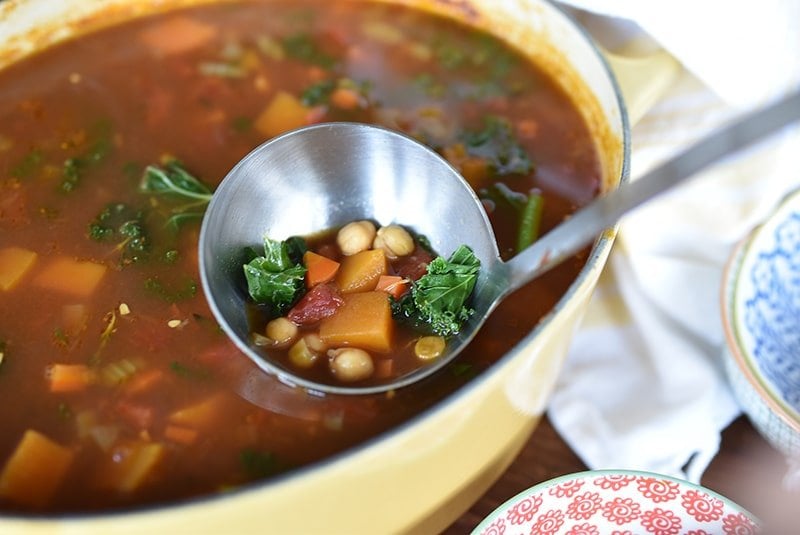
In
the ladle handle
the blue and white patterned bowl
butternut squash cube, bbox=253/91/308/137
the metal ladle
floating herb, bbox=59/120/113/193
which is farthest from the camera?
butternut squash cube, bbox=253/91/308/137

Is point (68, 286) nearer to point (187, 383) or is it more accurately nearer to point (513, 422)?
point (187, 383)

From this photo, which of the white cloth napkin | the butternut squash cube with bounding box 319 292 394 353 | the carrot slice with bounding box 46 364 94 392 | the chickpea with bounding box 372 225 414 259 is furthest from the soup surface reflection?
the white cloth napkin

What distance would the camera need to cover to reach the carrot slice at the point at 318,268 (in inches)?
64.9

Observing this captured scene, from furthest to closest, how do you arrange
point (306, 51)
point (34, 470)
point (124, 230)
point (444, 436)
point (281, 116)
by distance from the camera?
point (306, 51) → point (281, 116) → point (124, 230) → point (34, 470) → point (444, 436)

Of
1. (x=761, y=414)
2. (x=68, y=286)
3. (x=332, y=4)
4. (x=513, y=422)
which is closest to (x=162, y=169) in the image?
(x=68, y=286)

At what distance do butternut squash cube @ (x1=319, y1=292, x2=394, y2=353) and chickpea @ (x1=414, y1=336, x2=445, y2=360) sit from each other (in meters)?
0.05

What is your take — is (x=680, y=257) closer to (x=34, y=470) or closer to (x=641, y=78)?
(x=641, y=78)

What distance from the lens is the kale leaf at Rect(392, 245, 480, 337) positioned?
1574 mm

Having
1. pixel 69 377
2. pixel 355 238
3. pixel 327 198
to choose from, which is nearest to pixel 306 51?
pixel 327 198

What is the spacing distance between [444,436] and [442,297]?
0.34 meters

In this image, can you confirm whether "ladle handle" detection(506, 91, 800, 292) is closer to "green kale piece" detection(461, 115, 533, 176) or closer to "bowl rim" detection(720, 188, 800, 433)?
"green kale piece" detection(461, 115, 533, 176)

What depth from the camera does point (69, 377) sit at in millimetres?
1560

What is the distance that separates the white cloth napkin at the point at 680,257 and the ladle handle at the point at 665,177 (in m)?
0.62

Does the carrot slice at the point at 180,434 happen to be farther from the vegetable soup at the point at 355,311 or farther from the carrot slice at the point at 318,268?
the carrot slice at the point at 318,268
